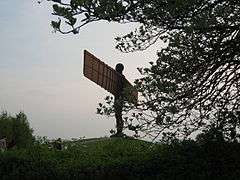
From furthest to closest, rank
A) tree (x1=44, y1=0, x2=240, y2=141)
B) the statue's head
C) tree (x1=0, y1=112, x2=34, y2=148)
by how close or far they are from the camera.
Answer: tree (x1=0, y1=112, x2=34, y2=148)
the statue's head
tree (x1=44, y1=0, x2=240, y2=141)

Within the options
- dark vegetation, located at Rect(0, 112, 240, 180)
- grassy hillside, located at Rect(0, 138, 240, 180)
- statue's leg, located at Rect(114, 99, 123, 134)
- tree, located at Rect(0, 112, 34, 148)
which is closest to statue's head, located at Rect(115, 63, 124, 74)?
dark vegetation, located at Rect(0, 112, 240, 180)

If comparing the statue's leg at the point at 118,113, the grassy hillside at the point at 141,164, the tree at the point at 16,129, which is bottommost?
the grassy hillside at the point at 141,164

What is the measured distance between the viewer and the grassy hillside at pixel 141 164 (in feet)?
32.9

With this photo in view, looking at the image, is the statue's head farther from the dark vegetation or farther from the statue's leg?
the statue's leg

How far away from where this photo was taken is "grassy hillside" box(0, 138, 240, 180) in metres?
10.0

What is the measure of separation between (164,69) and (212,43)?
0.91 m

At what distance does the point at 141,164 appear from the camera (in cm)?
1043

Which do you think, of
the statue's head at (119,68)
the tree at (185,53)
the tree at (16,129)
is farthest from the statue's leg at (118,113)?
the tree at (16,129)

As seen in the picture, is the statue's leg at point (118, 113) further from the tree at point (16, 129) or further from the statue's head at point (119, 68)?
the tree at point (16, 129)

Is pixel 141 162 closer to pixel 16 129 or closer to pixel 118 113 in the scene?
pixel 118 113

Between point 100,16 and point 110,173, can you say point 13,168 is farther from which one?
point 100,16

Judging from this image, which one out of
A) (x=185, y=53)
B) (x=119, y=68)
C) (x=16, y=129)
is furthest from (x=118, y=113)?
(x=16, y=129)

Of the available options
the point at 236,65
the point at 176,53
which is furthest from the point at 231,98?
the point at 176,53

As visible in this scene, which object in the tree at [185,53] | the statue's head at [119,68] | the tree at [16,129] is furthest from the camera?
Answer: the tree at [16,129]
